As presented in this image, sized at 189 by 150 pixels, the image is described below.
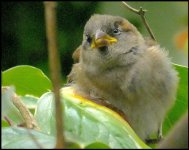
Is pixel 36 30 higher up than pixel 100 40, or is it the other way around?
pixel 100 40

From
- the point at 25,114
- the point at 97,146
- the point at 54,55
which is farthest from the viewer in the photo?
the point at 25,114

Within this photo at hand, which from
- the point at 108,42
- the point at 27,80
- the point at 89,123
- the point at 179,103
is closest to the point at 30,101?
the point at 27,80

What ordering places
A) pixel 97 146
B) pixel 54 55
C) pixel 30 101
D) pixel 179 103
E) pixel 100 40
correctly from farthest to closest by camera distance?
pixel 100 40, pixel 179 103, pixel 30 101, pixel 97 146, pixel 54 55

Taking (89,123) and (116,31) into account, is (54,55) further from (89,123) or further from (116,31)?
(116,31)

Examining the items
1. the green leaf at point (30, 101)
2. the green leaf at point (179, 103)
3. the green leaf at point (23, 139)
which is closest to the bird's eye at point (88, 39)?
the green leaf at point (179, 103)

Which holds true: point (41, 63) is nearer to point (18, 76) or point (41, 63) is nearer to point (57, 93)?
point (18, 76)

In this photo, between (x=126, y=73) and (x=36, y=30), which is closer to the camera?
(x=126, y=73)

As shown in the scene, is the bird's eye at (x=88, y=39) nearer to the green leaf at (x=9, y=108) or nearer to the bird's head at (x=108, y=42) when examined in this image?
the bird's head at (x=108, y=42)

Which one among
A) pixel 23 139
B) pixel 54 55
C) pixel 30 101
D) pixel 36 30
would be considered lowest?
pixel 36 30
